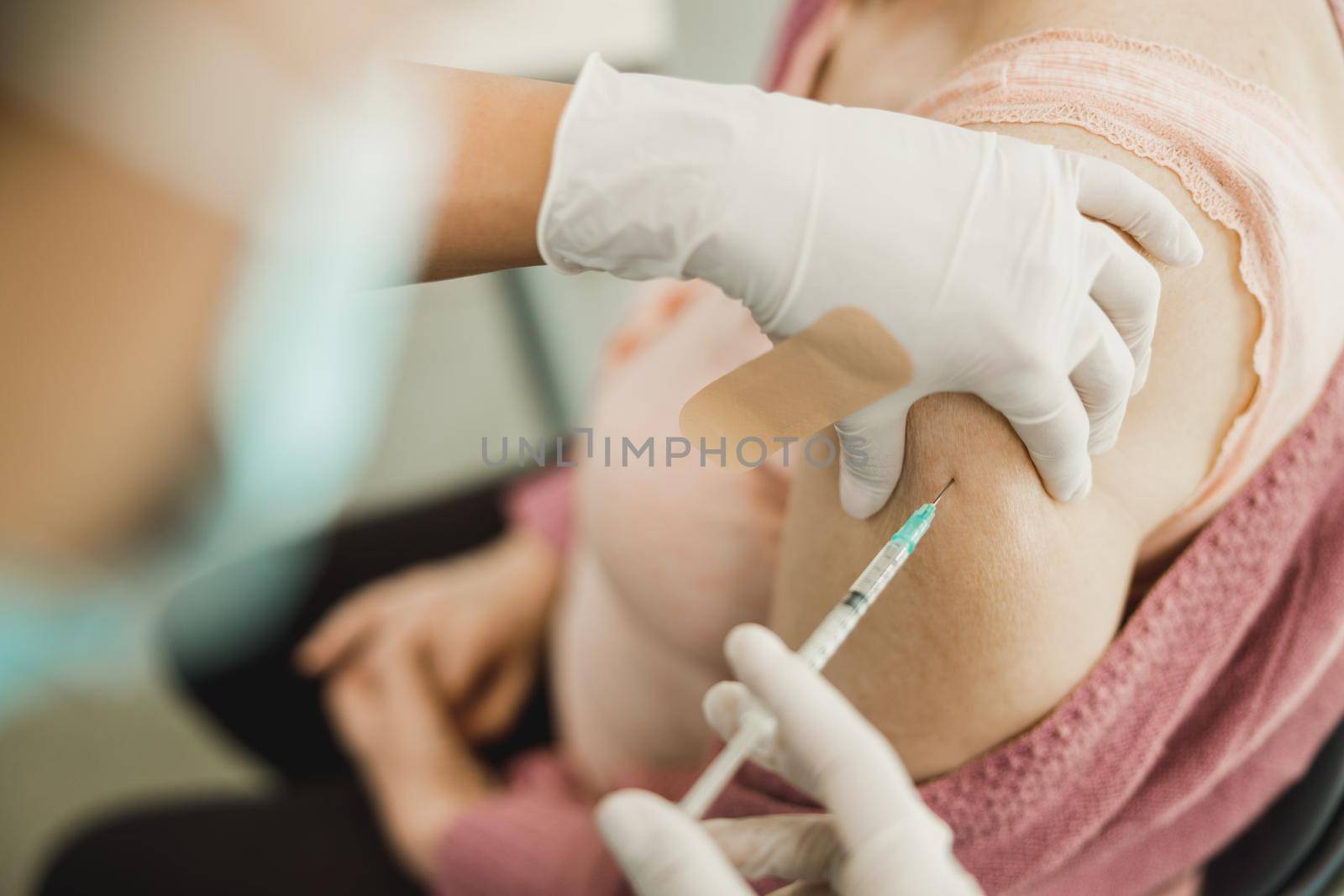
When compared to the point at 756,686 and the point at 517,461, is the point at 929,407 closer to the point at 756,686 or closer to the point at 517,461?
the point at 756,686

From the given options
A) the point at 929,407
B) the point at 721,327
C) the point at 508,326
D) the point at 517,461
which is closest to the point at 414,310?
the point at 508,326

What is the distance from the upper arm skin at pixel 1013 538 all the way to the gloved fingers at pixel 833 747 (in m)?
A: 0.12

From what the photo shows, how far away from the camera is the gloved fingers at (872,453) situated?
44 cm

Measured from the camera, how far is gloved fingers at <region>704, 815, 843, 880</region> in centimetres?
43

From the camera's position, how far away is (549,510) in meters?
1.15

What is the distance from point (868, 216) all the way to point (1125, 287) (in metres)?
0.14

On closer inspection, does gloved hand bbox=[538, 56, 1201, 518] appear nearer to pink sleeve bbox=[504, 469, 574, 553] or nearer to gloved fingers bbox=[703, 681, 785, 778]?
gloved fingers bbox=[703, 681, 785, 778]

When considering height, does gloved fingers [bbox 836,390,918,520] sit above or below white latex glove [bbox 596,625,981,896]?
above

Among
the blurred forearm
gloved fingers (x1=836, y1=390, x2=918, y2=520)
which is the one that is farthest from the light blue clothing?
gloved fingers (x1=836, y1=390, x2=918, y2=520)

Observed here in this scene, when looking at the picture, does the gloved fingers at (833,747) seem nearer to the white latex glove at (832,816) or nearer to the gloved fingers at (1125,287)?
the white latex glove at (832,816)

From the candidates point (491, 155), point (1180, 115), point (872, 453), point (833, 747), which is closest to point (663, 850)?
point (833, 747)

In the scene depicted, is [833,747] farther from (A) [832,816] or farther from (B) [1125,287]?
(B) [1125,287]

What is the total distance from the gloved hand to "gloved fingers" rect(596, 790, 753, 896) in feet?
0.81

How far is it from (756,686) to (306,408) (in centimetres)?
63
